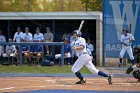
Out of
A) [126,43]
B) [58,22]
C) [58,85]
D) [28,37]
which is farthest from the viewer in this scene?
[58,22]

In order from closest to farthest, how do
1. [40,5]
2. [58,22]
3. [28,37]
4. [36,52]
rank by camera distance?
[36,52]
[28,37]
[58,22]
[40,5]

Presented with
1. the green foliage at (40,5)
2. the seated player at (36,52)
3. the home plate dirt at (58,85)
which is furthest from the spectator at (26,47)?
the home plate dirt at (58,85)

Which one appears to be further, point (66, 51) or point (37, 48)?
point (66, 51)

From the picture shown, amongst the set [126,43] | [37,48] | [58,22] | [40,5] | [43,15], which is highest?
[40,5]

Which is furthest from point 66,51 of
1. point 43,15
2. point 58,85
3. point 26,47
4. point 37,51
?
point 58,85

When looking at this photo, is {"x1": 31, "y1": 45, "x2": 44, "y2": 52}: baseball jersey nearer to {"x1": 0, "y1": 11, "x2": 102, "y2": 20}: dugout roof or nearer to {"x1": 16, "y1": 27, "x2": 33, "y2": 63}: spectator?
{"x1": 16, "y1": 27, "x2": 33, "y2": 63}: spectator

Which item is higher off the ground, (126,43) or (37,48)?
(126,43)

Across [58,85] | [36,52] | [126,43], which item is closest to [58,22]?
[36,52]

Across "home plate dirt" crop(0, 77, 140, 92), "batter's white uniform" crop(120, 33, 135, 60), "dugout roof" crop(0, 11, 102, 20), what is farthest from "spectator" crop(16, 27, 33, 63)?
"home plate dirt" crop(0, 77, 140, 92)

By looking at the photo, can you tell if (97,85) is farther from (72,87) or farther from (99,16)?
(99,16)

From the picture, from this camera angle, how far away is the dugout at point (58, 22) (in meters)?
22.4

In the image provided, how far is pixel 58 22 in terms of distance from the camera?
24328 millimetres

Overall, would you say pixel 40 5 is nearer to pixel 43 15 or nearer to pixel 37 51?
pixel 43 15

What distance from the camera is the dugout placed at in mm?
22366
